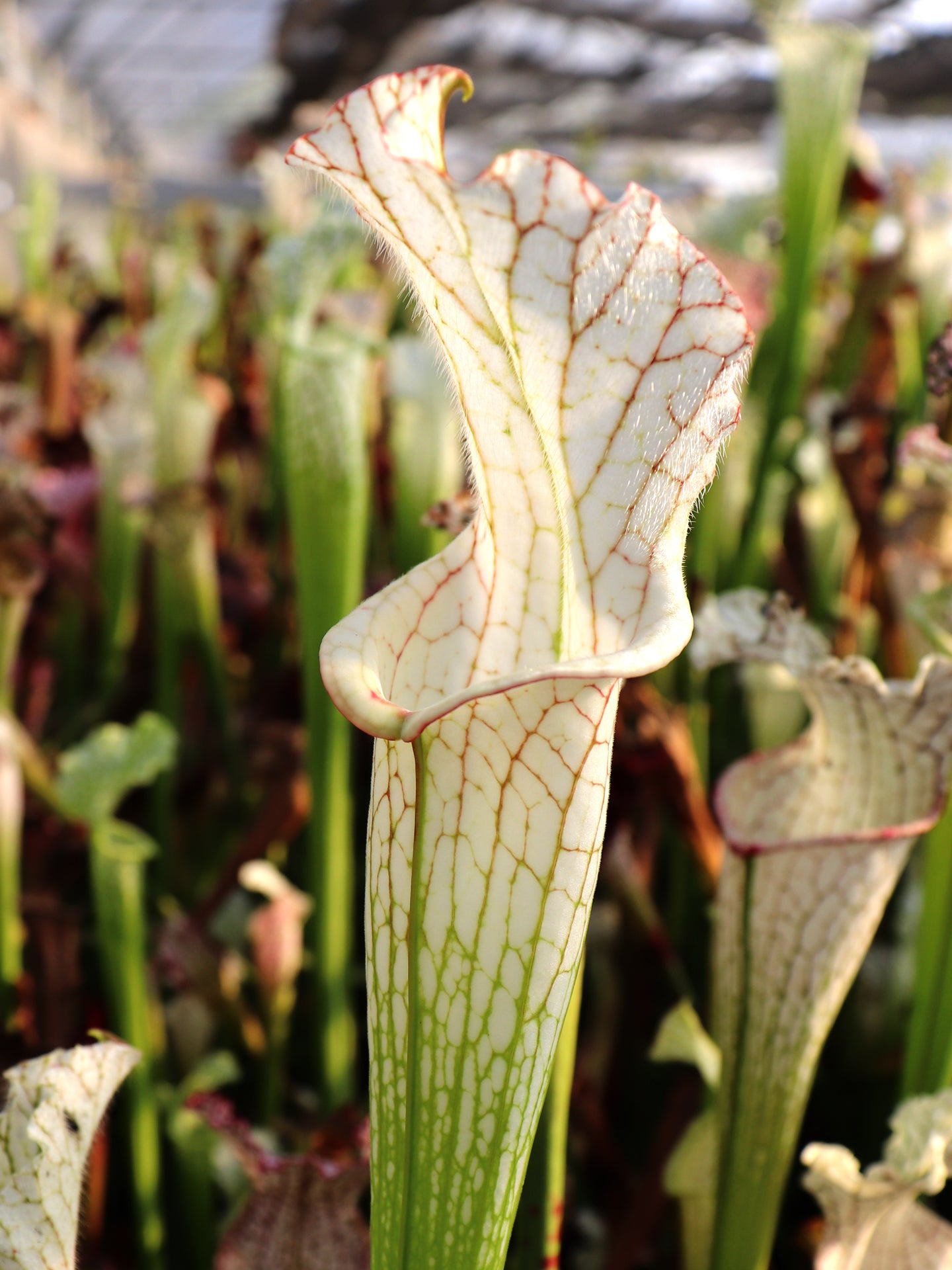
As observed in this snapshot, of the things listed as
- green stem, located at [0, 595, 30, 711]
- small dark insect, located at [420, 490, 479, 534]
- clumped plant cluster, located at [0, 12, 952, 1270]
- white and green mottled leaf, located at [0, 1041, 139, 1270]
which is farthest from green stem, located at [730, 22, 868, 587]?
white and green mottled leaf, located at [0, 1041, 139, 1270]

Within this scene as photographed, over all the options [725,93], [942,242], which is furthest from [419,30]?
[942,242]

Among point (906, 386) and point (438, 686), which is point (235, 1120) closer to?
point (438, 686)

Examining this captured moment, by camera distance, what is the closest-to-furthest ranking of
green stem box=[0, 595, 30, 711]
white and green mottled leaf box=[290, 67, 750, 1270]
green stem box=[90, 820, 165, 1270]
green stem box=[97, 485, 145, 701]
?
white and green mottled leaf box=[290, 67, 750, 1270]
green stem box=[90, 820, 165, 1270]
green stem box=[0, 595, 30, 711]
green stem box=[97, 485, 145, 701]

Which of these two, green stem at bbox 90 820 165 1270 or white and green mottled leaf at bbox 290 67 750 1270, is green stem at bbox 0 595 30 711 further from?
white and green mottled leaf at bbox 290 67 750 1270

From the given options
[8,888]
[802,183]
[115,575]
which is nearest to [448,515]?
[8,888]

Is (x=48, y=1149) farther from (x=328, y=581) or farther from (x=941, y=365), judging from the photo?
(x=941, y=365)

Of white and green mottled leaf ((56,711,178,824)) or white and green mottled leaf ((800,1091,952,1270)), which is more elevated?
white and green mottled leaf ((56,711,178,824))

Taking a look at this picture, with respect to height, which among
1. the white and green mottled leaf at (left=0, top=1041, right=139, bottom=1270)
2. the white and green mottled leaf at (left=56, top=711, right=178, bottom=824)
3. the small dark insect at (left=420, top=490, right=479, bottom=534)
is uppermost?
the small dark insect at (left=420, top=490, right=479, bottom=534)
